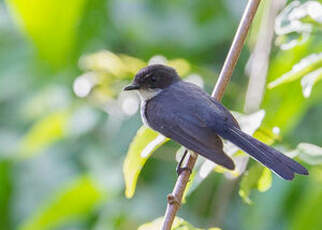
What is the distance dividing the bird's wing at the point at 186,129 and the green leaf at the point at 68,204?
47cm

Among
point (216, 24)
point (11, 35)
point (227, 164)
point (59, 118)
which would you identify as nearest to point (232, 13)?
point (216, 24)

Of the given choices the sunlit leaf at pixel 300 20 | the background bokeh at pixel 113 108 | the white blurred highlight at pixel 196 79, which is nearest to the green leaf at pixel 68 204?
the background bokeh at pixel 113 108

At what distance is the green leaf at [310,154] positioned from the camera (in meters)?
2.48

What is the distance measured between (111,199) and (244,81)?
54.7 inches

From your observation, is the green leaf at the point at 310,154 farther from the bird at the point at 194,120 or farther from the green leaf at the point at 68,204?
the green leaf at the point at 68,204

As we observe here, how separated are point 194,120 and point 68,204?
2.52ft

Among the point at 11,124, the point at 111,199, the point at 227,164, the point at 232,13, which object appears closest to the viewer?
the point at 227,164

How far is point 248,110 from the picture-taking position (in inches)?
144

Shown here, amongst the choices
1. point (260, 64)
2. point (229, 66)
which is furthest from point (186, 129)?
point (260, 64)

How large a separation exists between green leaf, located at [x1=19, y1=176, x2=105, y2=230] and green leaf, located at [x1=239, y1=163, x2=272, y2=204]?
1.11 m

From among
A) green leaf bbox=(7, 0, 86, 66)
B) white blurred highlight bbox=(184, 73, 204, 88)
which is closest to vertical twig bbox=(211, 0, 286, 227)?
white blurred highlight bbox=(184, 73, 204, 88)

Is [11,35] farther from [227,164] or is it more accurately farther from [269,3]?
[227,164]

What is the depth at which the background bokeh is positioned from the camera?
11.5ft

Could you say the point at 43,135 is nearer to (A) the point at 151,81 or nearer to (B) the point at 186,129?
(A) the point at 151,81
